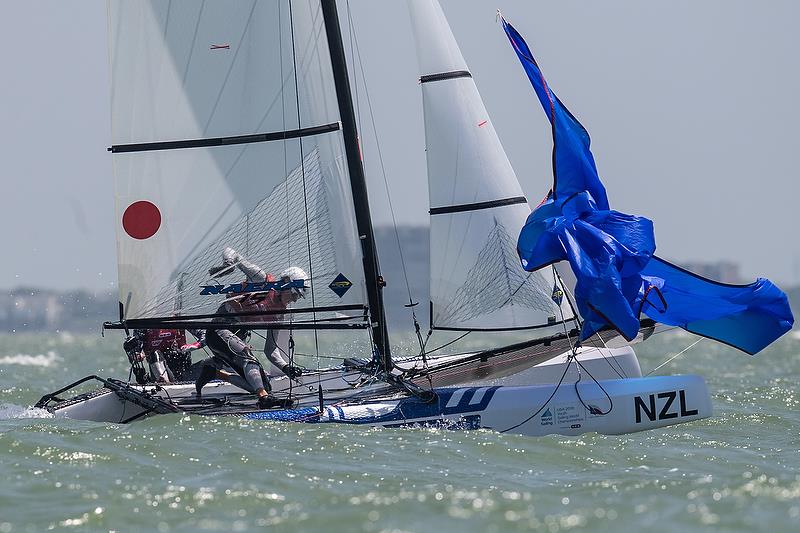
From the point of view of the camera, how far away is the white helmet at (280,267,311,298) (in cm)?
1191

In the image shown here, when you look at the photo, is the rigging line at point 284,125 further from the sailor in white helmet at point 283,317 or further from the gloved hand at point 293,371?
the gloved hand at point 293,371

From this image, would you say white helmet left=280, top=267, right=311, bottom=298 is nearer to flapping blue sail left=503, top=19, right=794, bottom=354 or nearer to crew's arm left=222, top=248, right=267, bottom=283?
crew's arm left=222, top=248, right=267, bottom=283

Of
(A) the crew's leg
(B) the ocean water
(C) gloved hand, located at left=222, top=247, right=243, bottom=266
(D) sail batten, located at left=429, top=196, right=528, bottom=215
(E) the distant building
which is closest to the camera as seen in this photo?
(B) the ocean water

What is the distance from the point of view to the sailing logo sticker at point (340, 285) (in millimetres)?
11906

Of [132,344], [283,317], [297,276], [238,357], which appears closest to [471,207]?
[297,276]

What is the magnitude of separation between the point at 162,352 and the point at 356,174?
355 centimetres

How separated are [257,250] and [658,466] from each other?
4.25 metres

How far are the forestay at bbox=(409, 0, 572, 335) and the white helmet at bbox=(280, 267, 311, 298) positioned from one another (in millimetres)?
1518

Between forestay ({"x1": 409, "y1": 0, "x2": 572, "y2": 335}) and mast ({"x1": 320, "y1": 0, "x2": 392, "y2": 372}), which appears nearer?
mast ({"x1": 320, "y1": 0, "x2": 392, "y2": 372})

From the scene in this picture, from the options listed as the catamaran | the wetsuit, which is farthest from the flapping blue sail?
the wetsuit

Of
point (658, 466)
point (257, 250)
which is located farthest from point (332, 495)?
point (257, 250)

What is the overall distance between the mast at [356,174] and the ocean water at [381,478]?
1.50 meters

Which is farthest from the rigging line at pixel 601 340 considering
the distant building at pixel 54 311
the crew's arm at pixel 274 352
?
the distant building at pixel 54 311

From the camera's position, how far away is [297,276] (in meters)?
11.9
